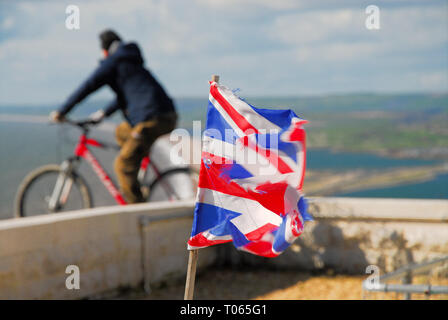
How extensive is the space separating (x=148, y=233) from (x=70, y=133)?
196 centimetres

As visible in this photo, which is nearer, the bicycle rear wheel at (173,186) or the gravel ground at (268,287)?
the gravel ground at (268,287)

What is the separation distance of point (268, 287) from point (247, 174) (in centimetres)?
291

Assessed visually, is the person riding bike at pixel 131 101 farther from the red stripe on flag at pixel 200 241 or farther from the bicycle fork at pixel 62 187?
the red stripe on flag at pixel 200 241

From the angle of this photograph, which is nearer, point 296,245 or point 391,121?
point 296,245

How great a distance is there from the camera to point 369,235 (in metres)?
6.58

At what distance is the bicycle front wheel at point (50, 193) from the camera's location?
286 inches

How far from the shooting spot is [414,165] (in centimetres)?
11312

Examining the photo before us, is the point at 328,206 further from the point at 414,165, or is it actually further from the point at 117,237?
the point at 414,165

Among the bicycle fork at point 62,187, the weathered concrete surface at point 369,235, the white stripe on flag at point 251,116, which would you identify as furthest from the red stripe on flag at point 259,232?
the bicycle fork at point 62,187

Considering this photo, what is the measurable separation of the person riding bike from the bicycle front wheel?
560 mm

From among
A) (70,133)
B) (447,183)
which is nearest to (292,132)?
(70,133)

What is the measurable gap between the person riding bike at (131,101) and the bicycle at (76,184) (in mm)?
246

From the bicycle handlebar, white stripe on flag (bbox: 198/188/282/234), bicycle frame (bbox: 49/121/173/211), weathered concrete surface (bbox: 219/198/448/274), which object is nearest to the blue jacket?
the bicycle handlebar

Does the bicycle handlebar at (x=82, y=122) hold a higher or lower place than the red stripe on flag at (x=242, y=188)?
higher
